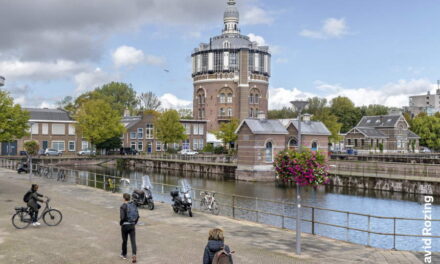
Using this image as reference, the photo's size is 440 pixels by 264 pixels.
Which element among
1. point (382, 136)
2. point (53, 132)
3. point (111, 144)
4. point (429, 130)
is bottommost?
point (111, 144)

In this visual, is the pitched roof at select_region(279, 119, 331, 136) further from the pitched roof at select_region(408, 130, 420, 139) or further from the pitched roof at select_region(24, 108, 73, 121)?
the pitched roof at select_region(408, 130, 420, 139)

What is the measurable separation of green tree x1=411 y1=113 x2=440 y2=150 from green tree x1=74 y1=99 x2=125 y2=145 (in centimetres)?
7793

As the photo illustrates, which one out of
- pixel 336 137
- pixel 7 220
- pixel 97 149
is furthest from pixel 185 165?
pixel 7 220

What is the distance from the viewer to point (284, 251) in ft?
48.6

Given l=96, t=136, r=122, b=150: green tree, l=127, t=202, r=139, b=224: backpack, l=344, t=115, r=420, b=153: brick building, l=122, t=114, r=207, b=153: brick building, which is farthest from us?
l=344, t=115, r=420, b=153: brick building

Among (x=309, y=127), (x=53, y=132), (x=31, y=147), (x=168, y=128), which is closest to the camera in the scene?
(x=309, y=127)

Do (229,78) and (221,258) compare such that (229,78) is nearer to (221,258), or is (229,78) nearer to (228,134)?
(228,134)

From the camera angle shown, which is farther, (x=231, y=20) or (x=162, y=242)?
(x=231, y=20)

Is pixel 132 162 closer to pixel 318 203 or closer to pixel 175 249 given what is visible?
pixel 318 203

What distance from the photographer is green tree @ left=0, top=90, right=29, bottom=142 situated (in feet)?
106

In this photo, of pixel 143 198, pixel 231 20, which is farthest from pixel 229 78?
pixel 143 198

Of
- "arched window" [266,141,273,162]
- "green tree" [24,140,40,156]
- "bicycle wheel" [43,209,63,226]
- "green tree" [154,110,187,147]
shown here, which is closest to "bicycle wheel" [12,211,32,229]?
"bicycle wheel" [43,209,63,226]

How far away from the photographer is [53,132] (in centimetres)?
7725

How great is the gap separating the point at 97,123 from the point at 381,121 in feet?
224
